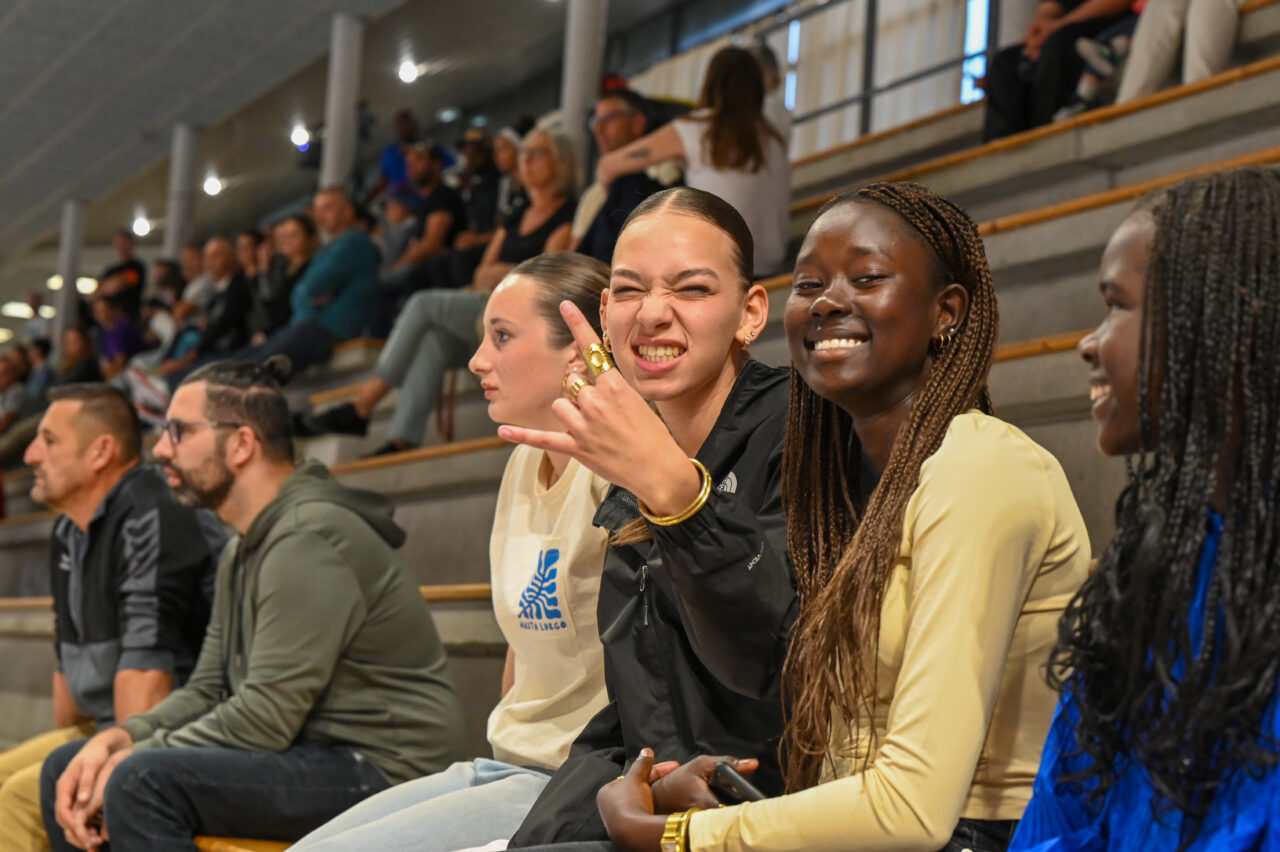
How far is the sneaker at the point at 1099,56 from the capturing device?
149 inches

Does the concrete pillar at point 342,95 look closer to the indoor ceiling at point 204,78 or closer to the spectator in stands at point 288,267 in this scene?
the indoor ceiling at point 204,78

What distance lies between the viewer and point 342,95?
7836mm

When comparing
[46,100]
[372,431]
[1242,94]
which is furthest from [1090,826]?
[46,100]

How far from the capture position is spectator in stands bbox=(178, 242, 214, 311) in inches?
302

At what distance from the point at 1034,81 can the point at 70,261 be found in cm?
968

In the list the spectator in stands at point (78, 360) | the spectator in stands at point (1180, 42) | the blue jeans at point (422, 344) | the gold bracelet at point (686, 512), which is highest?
the spectator in stands at point (1180, 42)

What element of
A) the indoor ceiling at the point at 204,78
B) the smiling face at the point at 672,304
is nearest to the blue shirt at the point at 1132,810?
the smiling face at the point at 672,304

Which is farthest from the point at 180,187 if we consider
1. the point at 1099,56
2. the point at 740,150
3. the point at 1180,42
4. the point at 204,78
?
the point at 1180,42

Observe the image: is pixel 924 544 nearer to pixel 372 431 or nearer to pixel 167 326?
pixel 372 431

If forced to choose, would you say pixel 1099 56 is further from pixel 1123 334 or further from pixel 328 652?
pixel 1123 334

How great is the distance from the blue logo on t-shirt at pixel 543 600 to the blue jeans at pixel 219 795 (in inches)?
24.4

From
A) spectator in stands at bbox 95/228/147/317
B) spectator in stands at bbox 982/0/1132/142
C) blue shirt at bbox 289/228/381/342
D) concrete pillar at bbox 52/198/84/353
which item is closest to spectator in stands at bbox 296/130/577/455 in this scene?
blue shirt at bbox 289/228/381/342

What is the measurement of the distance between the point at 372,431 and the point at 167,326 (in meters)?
3.72

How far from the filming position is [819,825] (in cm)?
110
